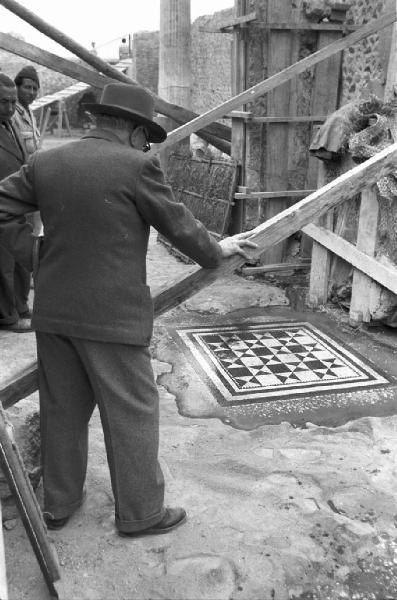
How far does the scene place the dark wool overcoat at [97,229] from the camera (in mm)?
2268

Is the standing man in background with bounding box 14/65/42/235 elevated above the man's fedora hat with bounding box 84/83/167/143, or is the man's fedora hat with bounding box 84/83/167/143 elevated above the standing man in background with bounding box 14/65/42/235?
the man's fedora hat with bounding box 84/83/167/143

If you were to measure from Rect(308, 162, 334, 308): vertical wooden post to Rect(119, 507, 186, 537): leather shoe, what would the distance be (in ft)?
10.8

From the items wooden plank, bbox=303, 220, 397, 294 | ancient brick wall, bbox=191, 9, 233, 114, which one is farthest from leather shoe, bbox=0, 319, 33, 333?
ancient brick wall, bbox=191, 9, 233, 114

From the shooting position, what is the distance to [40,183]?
2.34 m

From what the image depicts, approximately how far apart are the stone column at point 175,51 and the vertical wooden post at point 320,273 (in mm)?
3990

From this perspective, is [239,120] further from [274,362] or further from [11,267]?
[274,362]

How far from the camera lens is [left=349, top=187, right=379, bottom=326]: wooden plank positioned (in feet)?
16.0

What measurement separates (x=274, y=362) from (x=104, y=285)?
2412 mm

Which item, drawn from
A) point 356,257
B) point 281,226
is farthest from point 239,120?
point 281,226

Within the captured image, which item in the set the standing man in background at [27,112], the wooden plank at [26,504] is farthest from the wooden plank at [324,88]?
the wooden plank at [26,504]

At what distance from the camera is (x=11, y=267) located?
16.2ft

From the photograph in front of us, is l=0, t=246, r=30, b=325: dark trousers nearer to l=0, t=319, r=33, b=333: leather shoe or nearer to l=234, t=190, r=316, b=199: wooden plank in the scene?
l=0, t=319, r=33, b=333: leather shoe

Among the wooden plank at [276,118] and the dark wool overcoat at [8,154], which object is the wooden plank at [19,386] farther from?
the wooden plank at [276,118]

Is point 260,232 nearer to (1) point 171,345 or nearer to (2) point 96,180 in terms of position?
(2) point 96,180
